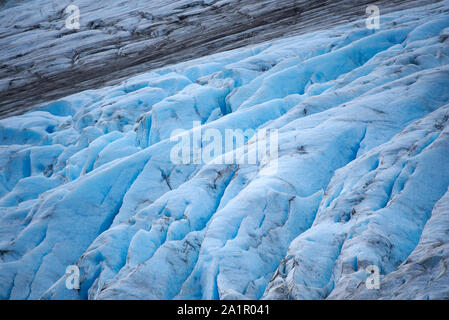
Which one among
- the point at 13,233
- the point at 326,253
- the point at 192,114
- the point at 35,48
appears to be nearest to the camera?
the point at 326,253

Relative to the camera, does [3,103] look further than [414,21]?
Yes

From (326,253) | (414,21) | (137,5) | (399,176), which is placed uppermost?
(137,5)

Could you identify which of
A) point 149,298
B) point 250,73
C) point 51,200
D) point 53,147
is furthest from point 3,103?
point 149,298

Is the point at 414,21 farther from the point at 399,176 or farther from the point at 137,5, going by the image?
the point at 137,5

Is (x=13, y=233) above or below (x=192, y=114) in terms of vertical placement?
below

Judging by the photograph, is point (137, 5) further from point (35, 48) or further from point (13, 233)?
point (13, 233)
